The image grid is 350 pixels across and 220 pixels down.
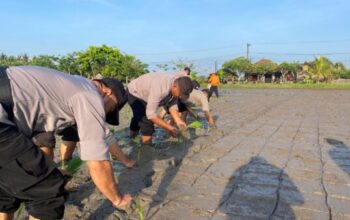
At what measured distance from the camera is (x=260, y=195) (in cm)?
382

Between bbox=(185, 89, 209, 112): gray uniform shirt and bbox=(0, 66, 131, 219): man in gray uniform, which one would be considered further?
bbox=(185, 89, 209, 112): gray uniform shirt

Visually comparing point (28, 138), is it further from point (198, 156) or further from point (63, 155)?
point (198, 156)

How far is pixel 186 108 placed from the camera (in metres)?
7.48

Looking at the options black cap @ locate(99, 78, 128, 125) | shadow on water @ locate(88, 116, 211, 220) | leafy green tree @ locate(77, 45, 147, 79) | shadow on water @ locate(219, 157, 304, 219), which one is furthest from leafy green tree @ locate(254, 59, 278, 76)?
black cap @ locate(99, 78, 128, 125)

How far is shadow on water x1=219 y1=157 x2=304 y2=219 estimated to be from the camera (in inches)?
132

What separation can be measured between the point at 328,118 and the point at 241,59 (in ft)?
170

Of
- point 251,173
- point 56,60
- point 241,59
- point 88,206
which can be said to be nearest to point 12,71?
point 88,206

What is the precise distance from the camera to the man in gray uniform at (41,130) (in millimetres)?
2035

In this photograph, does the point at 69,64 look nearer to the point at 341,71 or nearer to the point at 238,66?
the point at 238,66

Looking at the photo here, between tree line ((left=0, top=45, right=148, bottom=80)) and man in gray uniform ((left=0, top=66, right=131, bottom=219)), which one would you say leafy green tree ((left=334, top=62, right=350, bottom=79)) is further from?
man in gray uniform ((left=0, top=66, right=131, bottom=219))

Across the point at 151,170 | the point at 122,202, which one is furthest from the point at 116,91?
the point at 151,170

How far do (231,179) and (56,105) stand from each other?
2.64 m

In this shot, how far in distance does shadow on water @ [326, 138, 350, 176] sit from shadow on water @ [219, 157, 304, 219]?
37.7 inches

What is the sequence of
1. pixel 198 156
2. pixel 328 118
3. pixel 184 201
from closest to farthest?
pixel 184 201 → pixel 198 156 → pixel 328 118
